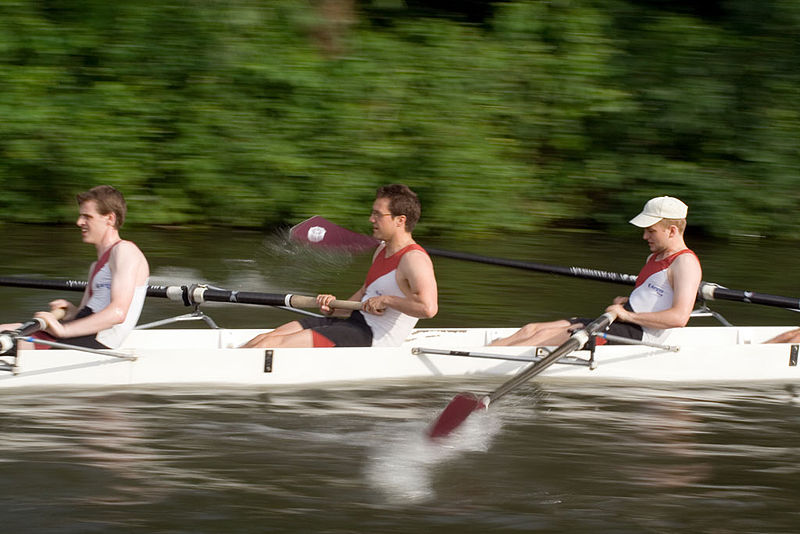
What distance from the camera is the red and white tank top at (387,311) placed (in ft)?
22.3

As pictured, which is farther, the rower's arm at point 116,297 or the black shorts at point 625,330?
the black shorts at point 625,330

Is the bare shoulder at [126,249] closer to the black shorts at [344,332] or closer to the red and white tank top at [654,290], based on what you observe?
the black shorts at [344,332]

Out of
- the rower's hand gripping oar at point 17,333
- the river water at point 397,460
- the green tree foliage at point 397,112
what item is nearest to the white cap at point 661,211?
the river water at point 397,460

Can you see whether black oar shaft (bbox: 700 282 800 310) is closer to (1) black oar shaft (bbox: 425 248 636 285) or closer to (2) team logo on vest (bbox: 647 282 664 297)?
(1) black oar shaft (bbox: 425 248 636 285)

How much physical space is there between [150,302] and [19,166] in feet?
16.2

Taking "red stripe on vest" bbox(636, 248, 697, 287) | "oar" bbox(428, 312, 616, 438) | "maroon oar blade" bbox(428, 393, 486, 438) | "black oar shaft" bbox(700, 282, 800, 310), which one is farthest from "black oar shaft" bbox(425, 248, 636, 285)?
"maroon oar blade" bbox(428, 393, 486, 438)

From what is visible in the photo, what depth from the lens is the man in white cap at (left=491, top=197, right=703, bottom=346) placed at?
279 inches

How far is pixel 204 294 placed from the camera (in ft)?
24.4

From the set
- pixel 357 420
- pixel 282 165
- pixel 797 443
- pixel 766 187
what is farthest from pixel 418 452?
pixel 766 187

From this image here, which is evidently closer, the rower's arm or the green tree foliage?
the rower's arm

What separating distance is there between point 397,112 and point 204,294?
786 cm

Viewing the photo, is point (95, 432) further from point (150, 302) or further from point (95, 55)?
point (95, 55)

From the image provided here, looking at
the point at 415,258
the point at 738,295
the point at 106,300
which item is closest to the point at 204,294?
the point at 106,300

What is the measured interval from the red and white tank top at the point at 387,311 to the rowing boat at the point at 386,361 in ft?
0.41
